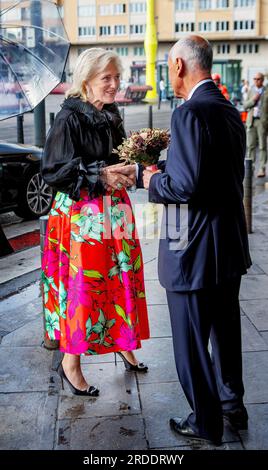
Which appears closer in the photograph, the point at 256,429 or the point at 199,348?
the point at 199,348

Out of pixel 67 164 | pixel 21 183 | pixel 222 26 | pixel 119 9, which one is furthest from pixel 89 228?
pixel 119 9

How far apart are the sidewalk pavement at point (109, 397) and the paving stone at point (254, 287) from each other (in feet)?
0.58

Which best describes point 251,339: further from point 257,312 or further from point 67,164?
point 67,164

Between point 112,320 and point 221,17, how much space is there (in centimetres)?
10107

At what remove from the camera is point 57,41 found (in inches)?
290

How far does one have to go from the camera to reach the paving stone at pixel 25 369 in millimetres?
3850

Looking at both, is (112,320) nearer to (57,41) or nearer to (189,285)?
(189,285)

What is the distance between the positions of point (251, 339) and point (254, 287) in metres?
1.25

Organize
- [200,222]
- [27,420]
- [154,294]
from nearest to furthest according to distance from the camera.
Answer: [200,222] < [27,420] < [154,294]

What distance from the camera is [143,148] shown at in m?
3.25

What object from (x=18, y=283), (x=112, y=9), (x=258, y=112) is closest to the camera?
(x=18, y=283)

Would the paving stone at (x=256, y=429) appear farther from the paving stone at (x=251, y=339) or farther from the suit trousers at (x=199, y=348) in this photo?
the paving stone at (x=251, y=339)

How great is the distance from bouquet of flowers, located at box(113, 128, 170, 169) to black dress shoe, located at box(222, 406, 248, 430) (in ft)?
4.34

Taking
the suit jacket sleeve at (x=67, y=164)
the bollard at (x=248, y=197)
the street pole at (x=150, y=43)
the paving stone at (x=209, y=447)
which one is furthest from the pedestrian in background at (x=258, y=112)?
the street pole at (x=150, y=43)
